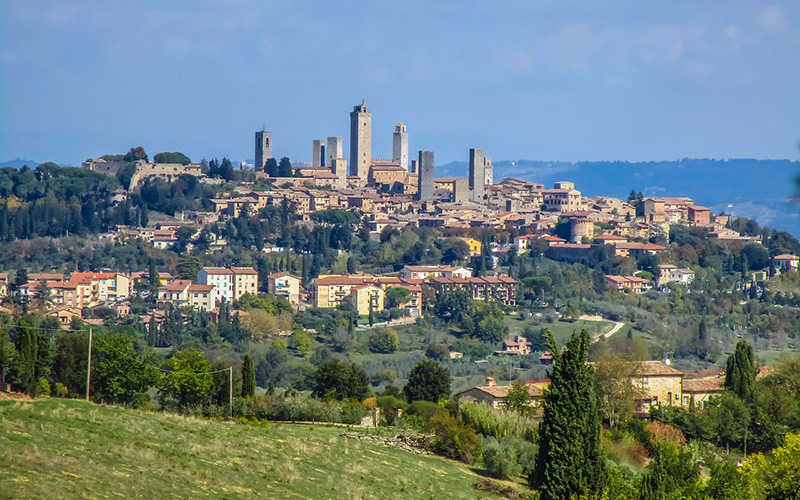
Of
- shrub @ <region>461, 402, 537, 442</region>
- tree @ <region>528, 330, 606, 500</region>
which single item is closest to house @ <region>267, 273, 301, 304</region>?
shrub @ <region>461, 402, 537, 442</region>

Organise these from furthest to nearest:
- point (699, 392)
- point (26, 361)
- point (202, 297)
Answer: point (202, 297) < point (699, 392) < point (26, 361)

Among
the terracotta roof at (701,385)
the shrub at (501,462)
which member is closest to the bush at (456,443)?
the shrub at (501,462)

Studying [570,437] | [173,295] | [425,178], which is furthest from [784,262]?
[570,437]

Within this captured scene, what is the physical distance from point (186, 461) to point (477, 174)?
7889cm

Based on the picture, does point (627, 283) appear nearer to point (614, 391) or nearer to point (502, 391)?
→ point (502, 391)

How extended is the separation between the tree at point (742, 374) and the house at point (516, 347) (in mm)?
26971

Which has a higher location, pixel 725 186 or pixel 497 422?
pixel 725 186

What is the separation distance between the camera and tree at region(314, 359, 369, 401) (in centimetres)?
3036

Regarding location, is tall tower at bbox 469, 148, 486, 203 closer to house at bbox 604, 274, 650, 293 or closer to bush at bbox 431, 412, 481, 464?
house at bbox 604, 274, 650, 293

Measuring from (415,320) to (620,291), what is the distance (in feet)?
42.2

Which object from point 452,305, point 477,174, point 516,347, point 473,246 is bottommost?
point 516,347

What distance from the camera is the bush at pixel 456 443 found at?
21.4 m

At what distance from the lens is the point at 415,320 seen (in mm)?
65000

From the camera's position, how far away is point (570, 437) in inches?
723
